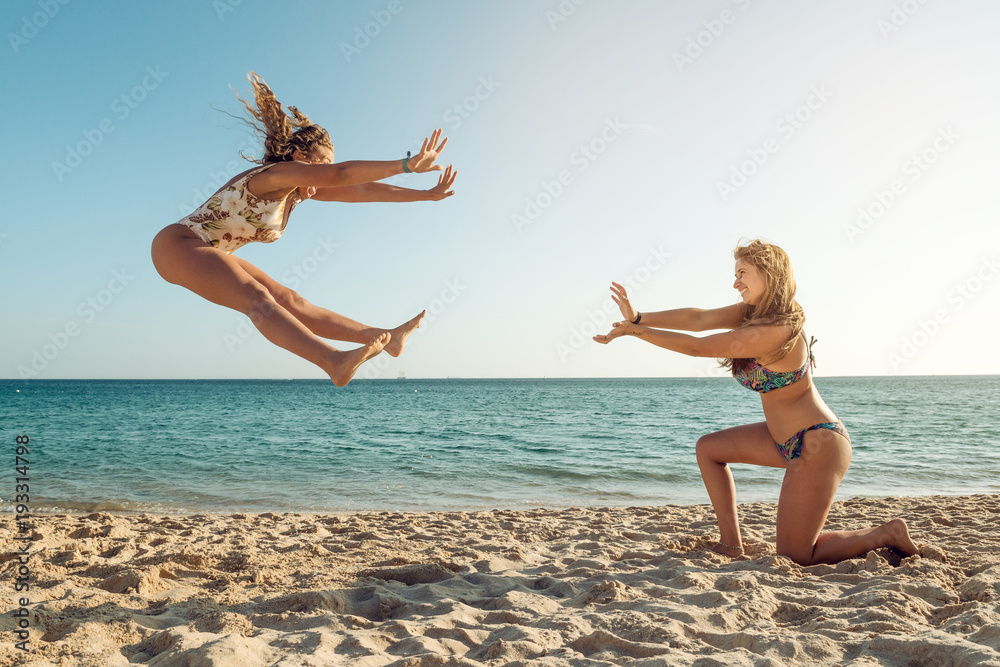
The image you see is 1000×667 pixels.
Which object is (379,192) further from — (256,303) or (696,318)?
(696,318)

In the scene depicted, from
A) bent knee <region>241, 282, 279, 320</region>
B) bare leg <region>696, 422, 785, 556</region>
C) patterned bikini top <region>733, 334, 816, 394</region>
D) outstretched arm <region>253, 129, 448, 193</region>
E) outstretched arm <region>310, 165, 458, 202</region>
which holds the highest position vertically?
outstretched arm <region>310, 165, 458, 202</region>

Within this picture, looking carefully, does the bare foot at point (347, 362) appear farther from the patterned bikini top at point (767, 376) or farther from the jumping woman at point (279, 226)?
the patterned bikini top at point (767, 376)

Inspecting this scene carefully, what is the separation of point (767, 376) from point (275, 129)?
3.14m

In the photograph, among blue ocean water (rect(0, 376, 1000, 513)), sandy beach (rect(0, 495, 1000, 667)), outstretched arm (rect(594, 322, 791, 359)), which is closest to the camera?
sandy beach (rect(0, 495, 1000, 667))

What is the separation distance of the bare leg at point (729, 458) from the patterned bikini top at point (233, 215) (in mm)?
2917

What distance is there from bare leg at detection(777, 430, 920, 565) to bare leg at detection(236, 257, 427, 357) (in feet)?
7.67

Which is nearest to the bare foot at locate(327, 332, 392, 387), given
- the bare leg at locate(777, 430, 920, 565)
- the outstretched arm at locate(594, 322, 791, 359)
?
the outstretched arm at locate(594, 322, 791, 359)

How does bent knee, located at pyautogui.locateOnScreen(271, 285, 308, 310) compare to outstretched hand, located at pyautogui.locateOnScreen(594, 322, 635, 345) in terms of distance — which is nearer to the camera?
outstretched hand, located at pyautogui.locateOnScreen(594, 322, 635, 345)

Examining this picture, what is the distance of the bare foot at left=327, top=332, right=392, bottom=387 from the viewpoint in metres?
2.80

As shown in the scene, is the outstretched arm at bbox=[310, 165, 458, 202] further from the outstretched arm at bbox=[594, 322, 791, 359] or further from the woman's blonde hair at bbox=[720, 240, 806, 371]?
the woman's blonde hair at bbox=[720, 240, 806, 371]

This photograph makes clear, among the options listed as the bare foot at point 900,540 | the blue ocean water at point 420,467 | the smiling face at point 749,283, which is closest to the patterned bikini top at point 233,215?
the smiling face at point 749,283

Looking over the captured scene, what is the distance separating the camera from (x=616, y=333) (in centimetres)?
332

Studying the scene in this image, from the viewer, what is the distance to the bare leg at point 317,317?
137 inches

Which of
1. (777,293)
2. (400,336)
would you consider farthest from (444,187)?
(777,293)
